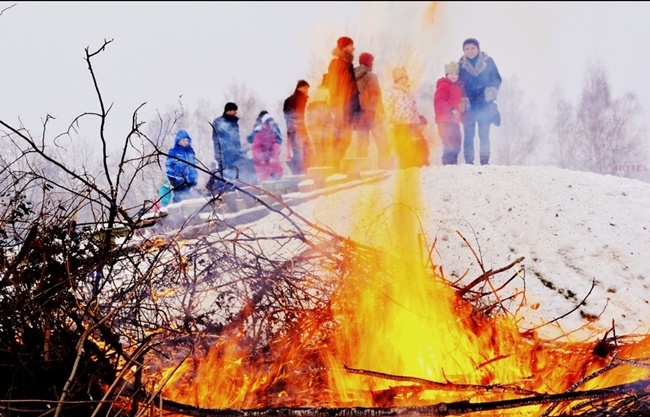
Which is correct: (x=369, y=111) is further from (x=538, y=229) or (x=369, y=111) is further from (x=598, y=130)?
(x=598, y=130)

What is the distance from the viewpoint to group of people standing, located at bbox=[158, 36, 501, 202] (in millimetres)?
8391

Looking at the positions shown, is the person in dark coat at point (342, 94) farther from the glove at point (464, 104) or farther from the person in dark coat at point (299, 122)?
the glove at point (464, 104)

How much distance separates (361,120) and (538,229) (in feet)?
14.8

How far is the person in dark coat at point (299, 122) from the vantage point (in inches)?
384

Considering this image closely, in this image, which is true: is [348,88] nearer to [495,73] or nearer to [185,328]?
[495,73]

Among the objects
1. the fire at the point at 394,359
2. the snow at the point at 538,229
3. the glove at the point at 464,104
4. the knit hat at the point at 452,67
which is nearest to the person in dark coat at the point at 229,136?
the snow at the point at 538,229

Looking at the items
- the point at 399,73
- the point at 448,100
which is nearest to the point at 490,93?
the point at 448,100

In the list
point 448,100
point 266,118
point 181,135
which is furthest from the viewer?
point 266,118

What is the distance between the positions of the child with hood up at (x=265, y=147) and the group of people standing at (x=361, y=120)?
0.02 meters

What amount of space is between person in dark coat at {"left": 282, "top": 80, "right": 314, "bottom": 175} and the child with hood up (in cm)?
45

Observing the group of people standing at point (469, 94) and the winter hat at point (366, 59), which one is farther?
the winter hat at point (366, 59)

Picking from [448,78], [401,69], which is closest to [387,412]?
[448,78]

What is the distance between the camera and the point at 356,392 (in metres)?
2.26

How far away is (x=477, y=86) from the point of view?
8.31m
